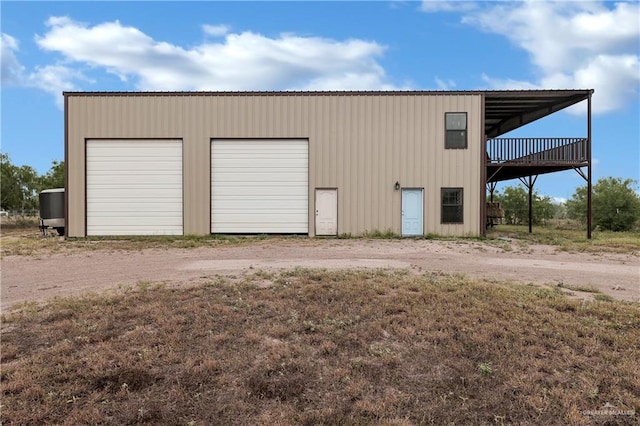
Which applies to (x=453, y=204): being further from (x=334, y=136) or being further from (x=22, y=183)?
(x=22, y=183)

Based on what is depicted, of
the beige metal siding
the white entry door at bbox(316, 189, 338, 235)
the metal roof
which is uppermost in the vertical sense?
the metal roof

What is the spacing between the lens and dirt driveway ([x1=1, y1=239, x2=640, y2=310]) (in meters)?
6.92

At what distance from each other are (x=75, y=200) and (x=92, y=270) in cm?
902

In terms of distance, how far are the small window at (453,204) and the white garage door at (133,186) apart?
33.8 feet

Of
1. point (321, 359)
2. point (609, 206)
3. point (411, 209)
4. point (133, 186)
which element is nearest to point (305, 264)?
point (321, 359)

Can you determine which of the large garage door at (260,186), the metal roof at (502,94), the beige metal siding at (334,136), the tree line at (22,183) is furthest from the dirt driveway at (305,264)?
the tree line at (22,183)

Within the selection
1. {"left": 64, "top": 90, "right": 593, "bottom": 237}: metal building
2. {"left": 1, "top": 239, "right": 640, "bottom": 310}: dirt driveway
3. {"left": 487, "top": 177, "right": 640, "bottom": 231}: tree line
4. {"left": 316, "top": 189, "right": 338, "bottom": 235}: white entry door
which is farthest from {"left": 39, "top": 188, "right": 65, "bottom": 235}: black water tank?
{"left": 487, "top": 177, "right": 640, "bottom": 231}: tree line

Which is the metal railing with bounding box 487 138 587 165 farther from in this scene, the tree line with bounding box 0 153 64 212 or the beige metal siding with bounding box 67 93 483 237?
the tree line with bounding box 0 153 64 212

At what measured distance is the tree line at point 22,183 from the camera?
30.5m

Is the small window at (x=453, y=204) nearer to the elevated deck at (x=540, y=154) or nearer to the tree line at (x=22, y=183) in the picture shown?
the elevated deck at (x=540, y=154)

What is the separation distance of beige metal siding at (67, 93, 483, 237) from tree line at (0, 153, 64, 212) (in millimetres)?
19847

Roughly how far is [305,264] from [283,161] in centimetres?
802

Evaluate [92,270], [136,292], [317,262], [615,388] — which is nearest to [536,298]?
[615,388]

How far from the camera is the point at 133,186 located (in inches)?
634
